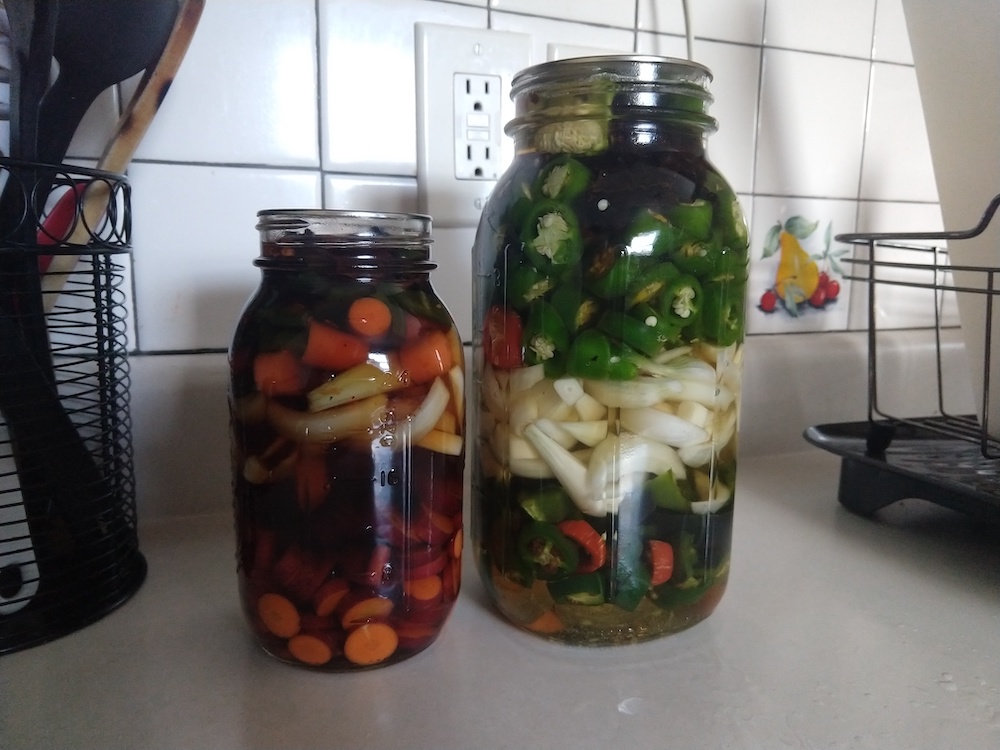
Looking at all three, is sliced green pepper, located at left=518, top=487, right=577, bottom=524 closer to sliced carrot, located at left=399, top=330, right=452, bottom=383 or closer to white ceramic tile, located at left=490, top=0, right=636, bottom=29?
sliced carrot, located at left=399, top=330, right=452, bottom=383

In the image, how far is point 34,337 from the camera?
45 cm

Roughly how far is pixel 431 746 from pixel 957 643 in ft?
1.04

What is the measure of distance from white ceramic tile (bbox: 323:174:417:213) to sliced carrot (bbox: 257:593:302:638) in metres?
0.32

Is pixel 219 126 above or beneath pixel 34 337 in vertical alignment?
above

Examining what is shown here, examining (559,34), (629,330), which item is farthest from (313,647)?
(559,34)

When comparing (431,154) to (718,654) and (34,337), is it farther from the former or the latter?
(718,654)

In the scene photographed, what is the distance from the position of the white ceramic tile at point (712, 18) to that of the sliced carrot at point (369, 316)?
0.46 metres

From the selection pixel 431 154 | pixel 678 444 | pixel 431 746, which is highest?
pixel 431 154

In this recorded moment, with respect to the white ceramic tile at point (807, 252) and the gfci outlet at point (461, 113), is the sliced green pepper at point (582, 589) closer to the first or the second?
the gfci outlet at point (461, 113)

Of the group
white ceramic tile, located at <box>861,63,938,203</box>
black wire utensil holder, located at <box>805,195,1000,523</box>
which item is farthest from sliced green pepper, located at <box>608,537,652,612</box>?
white ceramic tile, located at <box>861,63,938,203</box>

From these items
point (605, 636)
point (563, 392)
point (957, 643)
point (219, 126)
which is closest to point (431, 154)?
point (219, 126)

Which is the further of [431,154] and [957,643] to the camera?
[431,154]

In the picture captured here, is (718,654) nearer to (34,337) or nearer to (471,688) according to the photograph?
(471,688)

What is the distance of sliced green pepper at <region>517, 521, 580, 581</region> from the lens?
0.42 m
